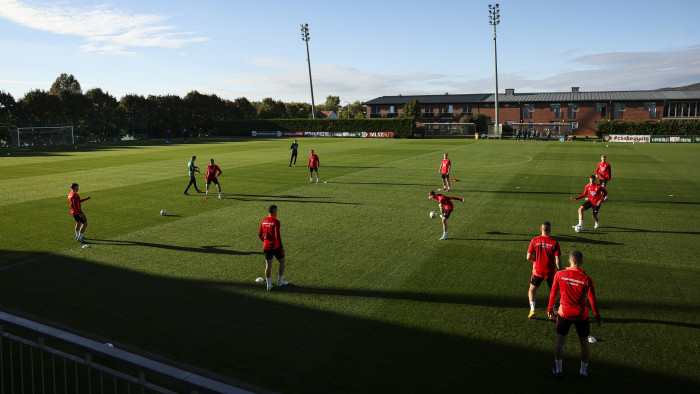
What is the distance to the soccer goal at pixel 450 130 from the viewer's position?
2963 inches

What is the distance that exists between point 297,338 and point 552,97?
95.3 m

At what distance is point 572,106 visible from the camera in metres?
88.2

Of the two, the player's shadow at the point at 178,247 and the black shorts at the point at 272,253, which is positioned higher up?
the black shorts at the point at 272,253

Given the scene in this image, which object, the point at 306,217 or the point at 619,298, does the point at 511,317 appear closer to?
the point at 619,298

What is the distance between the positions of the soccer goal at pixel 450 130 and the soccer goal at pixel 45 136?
53363mm

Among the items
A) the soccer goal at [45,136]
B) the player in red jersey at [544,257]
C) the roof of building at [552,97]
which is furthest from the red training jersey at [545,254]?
the roof of building at [552,97]

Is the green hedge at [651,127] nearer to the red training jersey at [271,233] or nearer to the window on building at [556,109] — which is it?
the window on building at [556,109]

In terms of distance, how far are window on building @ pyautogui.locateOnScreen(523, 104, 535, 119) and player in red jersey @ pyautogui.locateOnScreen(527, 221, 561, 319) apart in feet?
298

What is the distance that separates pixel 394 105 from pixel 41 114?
2649 inches

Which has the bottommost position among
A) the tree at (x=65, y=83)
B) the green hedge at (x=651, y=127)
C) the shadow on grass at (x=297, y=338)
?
the shadow on grass at (x=297, y=338)

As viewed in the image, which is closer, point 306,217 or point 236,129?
point 306,217

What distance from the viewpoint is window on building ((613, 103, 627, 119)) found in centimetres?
8556

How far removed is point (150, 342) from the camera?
771cm

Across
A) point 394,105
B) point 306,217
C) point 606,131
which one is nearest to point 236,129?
point 394,105
